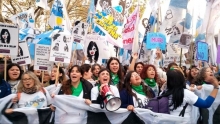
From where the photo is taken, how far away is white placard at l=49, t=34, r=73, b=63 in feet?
23.4

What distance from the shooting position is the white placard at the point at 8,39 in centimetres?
670

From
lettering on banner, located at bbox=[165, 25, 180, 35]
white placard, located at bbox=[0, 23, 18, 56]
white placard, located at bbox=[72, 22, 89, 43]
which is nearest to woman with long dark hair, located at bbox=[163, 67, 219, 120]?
white placard, located at bbox=[0, 23, 18, 56]

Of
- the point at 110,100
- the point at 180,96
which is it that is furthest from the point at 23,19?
the point at 180,96

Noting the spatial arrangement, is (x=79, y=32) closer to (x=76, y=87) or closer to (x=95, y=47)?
(x=95, y=47)

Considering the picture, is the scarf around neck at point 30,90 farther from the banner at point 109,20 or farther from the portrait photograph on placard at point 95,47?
the banner at point 109,20

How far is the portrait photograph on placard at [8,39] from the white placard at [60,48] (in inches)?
29.6

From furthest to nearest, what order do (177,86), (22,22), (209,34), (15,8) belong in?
1. (15,8)
2. (22,22)
3. (209,34)
4. (177,86)

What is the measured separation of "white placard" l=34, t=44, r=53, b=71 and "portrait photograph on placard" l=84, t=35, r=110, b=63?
233cm

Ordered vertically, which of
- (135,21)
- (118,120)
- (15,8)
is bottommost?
(118,120)

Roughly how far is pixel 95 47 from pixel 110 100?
5.02 metres

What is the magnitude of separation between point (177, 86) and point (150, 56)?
5872 mm

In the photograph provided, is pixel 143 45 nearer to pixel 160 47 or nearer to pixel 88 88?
pixel 160 47

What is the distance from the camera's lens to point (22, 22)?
12.2 metres

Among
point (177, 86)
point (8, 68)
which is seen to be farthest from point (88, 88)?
point (8, 68)
